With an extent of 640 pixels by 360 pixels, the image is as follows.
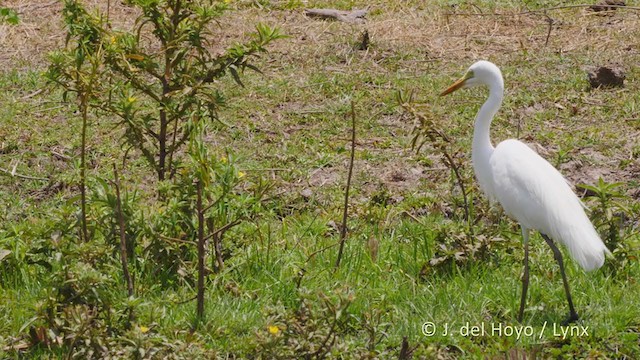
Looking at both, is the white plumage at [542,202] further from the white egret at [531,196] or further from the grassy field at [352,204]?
the grassy field at [352,204]

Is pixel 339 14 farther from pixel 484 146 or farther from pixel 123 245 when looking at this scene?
pixel 123 245

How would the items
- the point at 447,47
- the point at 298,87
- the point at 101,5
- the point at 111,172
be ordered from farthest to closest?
the point at 101,5, the point at 447,47, the point at 298,87, the point at 111,172

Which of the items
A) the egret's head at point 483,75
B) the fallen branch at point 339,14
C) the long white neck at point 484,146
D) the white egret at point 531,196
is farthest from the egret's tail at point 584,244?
Answer: the fallen branch at point 339,14

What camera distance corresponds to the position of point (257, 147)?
786cm

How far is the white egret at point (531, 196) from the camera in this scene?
5164 millimetres

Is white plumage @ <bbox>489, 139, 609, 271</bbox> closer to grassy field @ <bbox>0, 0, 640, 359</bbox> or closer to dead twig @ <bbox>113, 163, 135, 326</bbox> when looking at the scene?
grassy field @ <bbox>0, 0, 640, 359</bbox>

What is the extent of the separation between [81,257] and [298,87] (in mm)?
4109

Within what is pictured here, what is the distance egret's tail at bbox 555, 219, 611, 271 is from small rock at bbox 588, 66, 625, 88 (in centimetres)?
349

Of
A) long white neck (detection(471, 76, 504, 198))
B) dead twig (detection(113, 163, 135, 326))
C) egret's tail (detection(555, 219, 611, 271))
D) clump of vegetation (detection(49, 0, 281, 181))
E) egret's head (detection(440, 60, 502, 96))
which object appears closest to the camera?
dead twig (detection(113, 163, 135, 326))

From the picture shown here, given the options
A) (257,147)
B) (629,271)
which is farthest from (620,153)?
(257,147)

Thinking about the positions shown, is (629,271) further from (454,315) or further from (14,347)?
(14,347)

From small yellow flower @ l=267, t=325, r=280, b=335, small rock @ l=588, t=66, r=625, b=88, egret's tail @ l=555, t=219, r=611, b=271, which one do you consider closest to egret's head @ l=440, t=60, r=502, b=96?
egret's tail @ l=555, t=219, r=611, b=271

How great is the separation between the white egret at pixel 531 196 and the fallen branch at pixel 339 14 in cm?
471

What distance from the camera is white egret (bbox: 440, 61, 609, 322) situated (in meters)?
5.16
